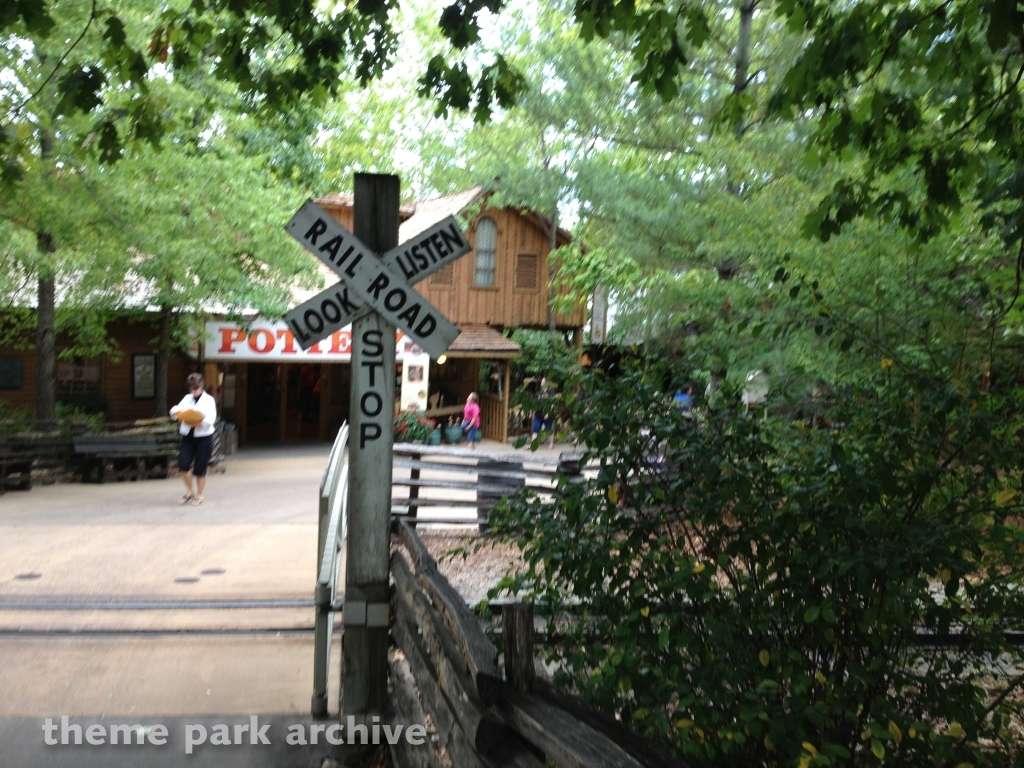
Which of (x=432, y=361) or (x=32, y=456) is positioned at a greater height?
(x=432, y=361)

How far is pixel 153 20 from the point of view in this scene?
15773 millimetres

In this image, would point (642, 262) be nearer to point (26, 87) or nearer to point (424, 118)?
point (26, 87)

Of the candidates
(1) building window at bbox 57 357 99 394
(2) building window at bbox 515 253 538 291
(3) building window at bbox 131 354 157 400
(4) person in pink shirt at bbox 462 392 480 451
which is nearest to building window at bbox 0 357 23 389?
(1) building window at bbox 57 357 99 394

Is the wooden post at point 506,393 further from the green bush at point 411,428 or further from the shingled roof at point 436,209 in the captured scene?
the shingled roof at point 436,209

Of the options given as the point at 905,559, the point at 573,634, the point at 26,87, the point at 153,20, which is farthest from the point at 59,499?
the point at 905,559

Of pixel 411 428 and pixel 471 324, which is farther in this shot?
pixel 471 324

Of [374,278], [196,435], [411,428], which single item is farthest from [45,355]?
[374,278]

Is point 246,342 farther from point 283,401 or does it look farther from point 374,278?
point 374,278

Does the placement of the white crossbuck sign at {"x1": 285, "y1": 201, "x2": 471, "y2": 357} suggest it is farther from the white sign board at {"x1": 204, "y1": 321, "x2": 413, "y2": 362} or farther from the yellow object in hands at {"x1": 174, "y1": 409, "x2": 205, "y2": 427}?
the white sign board at {"x1": 204, "y1": 321, "x2": 413, "y2": 362}

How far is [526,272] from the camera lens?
29812 millimetres

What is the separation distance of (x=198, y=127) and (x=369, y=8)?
45.6ft

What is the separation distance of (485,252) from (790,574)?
26331 millimetres

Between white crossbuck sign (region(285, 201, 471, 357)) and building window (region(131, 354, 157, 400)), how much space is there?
Result: 22.3m

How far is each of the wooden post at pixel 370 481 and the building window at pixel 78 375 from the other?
21789 millimetres
